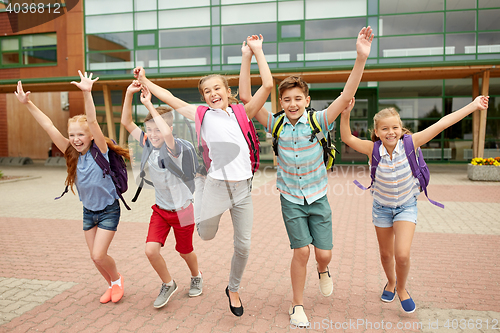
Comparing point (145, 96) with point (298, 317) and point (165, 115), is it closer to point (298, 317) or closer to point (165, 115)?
point (165, 115)

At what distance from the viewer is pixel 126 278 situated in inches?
167

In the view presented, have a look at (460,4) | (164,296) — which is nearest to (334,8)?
(460,4)

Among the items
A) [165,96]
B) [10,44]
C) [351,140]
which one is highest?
[10,44]

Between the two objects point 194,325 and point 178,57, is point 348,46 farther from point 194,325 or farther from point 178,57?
point 194,325

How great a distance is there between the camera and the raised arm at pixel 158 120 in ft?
10.1

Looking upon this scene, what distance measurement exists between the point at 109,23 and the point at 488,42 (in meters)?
17.5

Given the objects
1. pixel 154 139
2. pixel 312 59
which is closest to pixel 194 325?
pixel 154 139

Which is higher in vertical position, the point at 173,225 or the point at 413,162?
the point at 413,162

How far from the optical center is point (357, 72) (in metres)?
2.84

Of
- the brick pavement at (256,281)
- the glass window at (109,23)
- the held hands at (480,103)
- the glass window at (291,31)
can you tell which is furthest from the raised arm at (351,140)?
the glass window at (109,23)

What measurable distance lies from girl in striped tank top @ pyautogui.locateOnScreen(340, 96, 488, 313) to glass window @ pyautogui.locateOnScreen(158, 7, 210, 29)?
16.6m

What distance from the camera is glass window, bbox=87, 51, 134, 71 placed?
741 inches

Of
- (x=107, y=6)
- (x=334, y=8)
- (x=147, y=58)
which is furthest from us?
(x=107, y=6)

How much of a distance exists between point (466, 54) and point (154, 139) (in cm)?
1702
